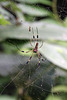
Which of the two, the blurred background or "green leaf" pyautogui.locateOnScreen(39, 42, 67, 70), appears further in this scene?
the blurred background

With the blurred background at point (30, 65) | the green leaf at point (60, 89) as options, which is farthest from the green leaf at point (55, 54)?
the green leaf at point (60, 89)

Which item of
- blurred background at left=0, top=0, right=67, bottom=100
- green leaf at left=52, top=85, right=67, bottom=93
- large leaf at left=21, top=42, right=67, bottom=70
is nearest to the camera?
large leaf at left=21, top=42, right=67, bottom=70

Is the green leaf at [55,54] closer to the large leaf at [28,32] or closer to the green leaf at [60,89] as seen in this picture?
the large leaf at [28,32]

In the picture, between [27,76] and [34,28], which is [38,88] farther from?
[34,28]

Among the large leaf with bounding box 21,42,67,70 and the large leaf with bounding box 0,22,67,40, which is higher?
the large leaf with bounding box 0,22,67,40

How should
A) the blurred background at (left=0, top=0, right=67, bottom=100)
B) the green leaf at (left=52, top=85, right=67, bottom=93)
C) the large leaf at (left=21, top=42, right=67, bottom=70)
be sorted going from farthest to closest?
the green leaf at (left=52, top=85, right=67, bottom=93)
the blurred background at (left=0, top=0, right=67, bottom=100)
the large leaf at (left=21, top=42, right=67, bottom=70)

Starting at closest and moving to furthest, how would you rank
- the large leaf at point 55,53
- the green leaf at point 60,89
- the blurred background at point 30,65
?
the large leaf at point 55,53, the blurred background at point 30,65, the green leaf at point 60,89

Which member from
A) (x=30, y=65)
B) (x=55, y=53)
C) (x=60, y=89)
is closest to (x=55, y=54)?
(x=55, y=53)

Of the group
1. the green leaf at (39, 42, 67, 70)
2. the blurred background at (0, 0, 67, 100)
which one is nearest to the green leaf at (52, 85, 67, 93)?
the blurred background at (0, 0, 67, 100)

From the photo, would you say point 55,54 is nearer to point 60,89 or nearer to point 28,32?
point 28,32

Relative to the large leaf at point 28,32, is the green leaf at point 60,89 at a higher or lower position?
lower

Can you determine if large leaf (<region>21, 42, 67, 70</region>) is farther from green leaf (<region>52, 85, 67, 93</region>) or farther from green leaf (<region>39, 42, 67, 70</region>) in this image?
green leaf (<region>52, 85, 67, 93</region>)
